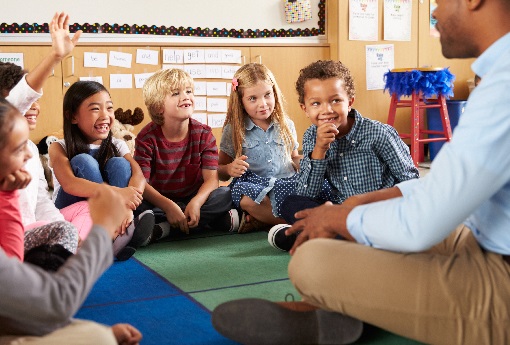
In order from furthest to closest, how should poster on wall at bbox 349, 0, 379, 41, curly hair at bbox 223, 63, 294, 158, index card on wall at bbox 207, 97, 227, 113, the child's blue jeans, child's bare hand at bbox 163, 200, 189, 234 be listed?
poster on wall at bbox 349, 0, 379, 41 → index card on wall at bbox 207, 97, 227, 113 → curly hair at bbox 223, 63, 294, 158 → child's bare hand at bbox 163, 200, 189, 234 → the child's blue jeans

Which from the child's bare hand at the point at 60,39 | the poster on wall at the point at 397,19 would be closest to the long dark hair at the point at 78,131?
the child's bare hand at the point at 60,39

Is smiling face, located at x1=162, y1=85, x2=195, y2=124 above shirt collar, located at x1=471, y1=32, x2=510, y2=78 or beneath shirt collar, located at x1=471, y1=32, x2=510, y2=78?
beneath

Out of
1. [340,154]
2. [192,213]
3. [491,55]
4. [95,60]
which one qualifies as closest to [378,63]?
[95,60]

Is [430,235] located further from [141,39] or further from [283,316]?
[141,39]

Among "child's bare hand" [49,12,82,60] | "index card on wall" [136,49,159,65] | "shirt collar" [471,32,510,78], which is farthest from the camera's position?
"index card on wall" [136,49,159,65]

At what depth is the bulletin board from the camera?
381 cm

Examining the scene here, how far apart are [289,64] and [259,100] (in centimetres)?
194

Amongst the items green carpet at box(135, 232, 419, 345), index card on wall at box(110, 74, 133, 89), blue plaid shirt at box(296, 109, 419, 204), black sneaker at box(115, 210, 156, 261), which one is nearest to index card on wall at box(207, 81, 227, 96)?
index card on wall at box(110, 74, 133, 89)

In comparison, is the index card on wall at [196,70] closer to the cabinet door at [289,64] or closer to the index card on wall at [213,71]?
the index card on wall at [213,71]

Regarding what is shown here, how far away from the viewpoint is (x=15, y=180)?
110 cm

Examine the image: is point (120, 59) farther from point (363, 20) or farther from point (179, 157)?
point (363, 20)

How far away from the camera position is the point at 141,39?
4.10m

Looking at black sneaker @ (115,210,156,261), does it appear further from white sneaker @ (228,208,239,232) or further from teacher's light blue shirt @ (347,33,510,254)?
teacher's light blue shirt @ (347,33,510,254)

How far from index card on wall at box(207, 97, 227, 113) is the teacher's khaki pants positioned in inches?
125
